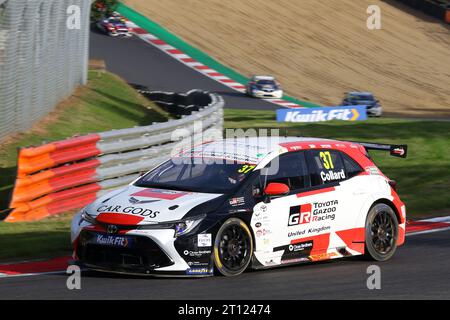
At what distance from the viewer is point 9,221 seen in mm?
13016

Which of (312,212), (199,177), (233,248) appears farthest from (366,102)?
(233,248)

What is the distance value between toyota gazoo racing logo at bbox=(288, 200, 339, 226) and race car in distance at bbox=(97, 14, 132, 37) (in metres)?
44.8

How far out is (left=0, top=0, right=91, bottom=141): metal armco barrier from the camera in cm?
1780

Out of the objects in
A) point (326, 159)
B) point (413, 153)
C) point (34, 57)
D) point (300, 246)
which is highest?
point (34, 57)

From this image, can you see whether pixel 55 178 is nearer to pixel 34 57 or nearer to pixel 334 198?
pixel 334 198

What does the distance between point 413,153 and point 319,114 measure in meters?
13.7

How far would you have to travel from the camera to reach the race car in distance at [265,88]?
4597 centimetres

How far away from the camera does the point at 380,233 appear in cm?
1161

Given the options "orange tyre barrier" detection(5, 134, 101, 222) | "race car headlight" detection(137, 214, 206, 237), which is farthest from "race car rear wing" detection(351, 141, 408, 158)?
"orange tyre barrier" detection(5, 134, 101, 222)

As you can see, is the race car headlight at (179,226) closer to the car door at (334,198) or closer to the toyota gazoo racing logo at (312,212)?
the toyota gazoo racing logo at (312,212)
